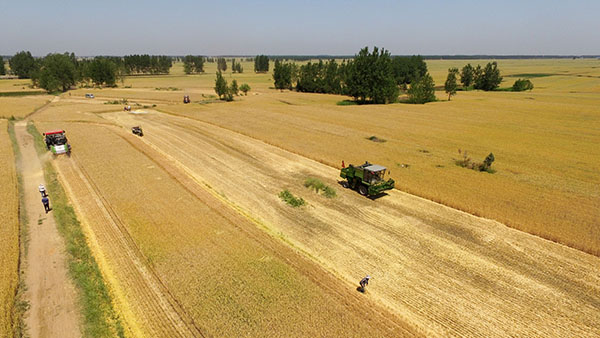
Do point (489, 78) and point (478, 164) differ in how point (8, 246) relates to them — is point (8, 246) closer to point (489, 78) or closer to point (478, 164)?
point (478, 164)

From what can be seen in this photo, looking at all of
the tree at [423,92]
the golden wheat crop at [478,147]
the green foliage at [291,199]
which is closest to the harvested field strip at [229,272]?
the green foliage at [291,199]

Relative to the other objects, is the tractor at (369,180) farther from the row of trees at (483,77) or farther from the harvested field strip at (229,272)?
the row of trees at (483,77)

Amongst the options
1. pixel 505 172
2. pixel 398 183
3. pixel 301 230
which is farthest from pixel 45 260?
pixel 505 172

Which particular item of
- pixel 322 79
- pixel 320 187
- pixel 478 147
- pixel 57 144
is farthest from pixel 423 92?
pixel 57 144

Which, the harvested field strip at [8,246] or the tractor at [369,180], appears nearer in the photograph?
the harvested field strip at [8,246]

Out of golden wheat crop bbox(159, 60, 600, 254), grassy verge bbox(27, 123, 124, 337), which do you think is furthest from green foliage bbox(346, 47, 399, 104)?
grassy verge bbox(27, 123, 124, 337)

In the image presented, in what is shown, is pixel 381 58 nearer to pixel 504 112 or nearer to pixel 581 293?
pixel 504 112
